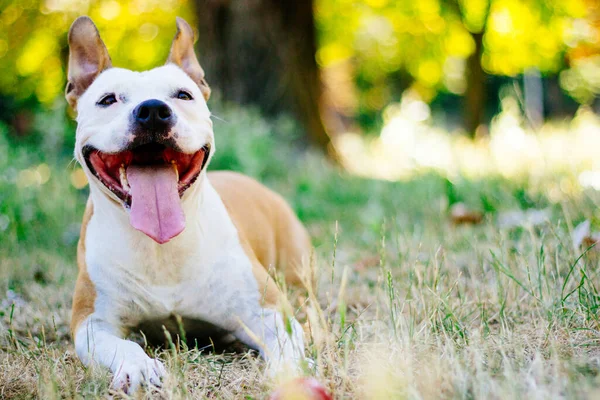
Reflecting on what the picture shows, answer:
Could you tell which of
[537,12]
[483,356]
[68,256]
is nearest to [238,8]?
[68,256]

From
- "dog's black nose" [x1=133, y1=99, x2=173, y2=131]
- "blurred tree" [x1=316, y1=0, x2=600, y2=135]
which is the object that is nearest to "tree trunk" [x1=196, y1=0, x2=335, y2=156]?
"blurred tree" [x1=316, y1=0, x2=600, y2=135]

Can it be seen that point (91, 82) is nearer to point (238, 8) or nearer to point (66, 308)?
point (66, 308)

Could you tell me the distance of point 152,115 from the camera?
2.32 m

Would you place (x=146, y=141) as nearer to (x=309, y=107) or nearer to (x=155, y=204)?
(x=155, y=204)

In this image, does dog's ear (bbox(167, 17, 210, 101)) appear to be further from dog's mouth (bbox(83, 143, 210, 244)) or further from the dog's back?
dog's mouth (bbox(83, 143, 210, 244))

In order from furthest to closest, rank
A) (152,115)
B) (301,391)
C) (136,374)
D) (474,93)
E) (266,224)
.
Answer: (474,93) < (266,224) < (152,115) < (136,374) < (301,391)

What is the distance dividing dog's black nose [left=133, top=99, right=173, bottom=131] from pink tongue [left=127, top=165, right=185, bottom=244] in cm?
20

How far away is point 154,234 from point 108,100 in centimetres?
67

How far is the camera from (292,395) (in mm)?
1490

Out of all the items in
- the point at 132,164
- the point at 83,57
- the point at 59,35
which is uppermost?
the point at 83,57

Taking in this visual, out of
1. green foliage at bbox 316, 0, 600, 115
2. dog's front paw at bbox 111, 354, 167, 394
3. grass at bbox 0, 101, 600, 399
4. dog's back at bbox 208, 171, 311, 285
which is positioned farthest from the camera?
green foliage at bbox 316, 0, 600, 115

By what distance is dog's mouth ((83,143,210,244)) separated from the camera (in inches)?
92.6

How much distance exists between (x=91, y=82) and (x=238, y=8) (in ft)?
16.2

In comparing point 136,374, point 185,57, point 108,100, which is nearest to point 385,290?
point 136,374
